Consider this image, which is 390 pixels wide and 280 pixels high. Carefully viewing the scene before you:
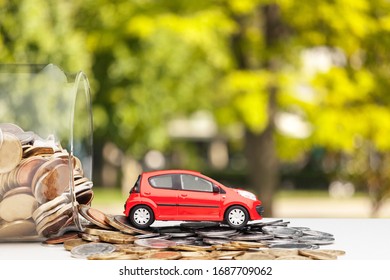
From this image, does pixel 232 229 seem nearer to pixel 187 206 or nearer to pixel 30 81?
pixel 187 206

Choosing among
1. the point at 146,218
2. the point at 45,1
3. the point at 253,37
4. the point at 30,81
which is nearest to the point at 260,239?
the point at 146,218

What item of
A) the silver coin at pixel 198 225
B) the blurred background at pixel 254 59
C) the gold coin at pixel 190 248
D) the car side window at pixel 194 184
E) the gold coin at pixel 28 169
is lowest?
the gold coin at pixel 190 248

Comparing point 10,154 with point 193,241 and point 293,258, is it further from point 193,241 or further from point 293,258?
point 293,258

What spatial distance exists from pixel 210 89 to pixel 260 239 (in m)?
10.3

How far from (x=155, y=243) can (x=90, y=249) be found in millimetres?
157

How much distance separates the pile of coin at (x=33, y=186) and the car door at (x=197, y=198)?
0.27 metres

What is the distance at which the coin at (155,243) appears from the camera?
5.64 ft

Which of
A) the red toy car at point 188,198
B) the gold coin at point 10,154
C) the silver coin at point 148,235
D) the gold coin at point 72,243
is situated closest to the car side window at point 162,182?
the red toy car at point 188,198

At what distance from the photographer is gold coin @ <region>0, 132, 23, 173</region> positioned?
1.80m

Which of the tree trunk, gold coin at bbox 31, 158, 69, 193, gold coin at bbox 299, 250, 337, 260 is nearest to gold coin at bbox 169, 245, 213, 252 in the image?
gold coin at bbox 299, 250, 337, 260

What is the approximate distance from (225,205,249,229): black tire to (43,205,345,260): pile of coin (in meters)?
0.02

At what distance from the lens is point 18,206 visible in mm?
1786

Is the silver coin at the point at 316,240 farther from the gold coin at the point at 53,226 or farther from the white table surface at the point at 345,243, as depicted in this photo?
the gold coin at the point at 53,226

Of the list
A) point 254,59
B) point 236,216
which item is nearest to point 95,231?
point 236,216
